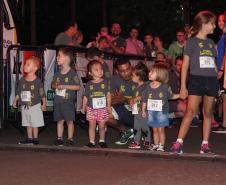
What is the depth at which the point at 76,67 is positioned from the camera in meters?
12.9

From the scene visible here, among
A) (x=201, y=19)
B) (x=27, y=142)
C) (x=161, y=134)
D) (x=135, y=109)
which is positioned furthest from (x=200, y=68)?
(x=27, y=142)

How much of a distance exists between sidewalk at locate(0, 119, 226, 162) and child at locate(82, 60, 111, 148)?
335mm

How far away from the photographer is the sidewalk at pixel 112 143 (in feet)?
33.0

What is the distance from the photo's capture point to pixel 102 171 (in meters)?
8.88

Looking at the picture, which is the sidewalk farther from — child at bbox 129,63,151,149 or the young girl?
the young girl

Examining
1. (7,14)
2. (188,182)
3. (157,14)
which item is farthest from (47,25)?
(188,182)

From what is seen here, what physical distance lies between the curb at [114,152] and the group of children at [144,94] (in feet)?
0.66

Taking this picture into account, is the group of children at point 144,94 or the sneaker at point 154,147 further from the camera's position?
the sneaker at point 154,147

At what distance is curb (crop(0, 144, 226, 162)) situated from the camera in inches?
382

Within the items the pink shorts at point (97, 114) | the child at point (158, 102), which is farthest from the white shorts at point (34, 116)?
the child at point (158, 102)

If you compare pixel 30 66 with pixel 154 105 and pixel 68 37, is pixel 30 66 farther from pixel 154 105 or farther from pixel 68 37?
pixel 68 37

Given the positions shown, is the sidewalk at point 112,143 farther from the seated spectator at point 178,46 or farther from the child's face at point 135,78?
the seated spectator at point 178,46

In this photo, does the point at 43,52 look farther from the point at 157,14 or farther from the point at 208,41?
the point at 157,14

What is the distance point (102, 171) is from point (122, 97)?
3239 millimetres
